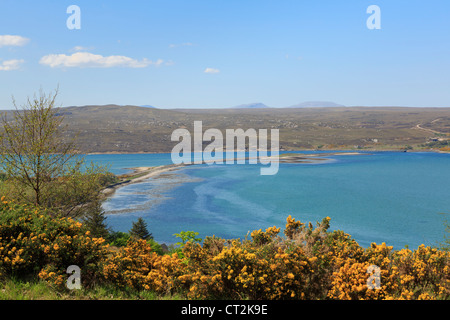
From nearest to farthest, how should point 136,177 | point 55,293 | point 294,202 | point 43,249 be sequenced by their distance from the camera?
point 55,293, point 43,249, point 294,202, point 136,177

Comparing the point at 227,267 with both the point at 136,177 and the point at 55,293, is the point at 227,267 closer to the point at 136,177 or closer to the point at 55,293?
the point at 55,293

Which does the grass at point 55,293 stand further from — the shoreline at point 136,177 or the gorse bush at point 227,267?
the shoreline at point 136,177

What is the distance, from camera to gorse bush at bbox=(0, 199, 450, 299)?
26.9 feet

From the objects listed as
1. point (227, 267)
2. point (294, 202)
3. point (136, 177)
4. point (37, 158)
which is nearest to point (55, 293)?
point (227, 267)

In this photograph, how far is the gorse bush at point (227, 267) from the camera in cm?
820

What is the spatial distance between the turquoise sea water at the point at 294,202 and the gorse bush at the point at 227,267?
117 ft

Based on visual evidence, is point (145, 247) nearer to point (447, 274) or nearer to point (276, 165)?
point (447, 274)

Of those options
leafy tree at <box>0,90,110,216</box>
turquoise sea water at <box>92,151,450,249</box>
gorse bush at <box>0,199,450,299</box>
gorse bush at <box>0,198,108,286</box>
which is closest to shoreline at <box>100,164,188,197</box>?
turquoise sea water at <box>92,151,450,249</box>

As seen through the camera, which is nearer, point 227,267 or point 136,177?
point 227,267

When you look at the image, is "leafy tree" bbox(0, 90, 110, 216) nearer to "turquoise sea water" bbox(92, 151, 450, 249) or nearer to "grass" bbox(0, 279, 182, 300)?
"grass" bbox(0, 279, 182, 300)

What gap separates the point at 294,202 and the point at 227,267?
65054 mm

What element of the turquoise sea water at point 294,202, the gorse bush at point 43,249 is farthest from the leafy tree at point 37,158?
the turquoise sea water at point 294,202

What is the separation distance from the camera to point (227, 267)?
27.6 ft

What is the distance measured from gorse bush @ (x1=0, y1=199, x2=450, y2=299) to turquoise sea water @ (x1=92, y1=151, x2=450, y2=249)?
35.8m
